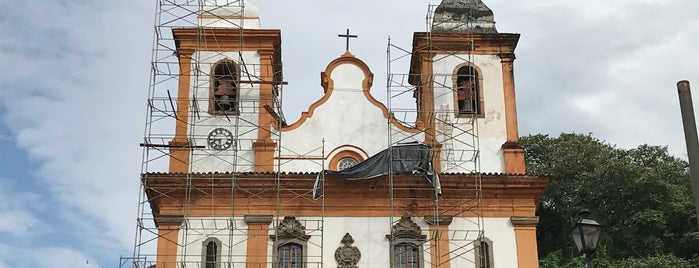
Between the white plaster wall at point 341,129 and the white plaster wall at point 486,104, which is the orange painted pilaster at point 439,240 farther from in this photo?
the white plaster wall at point 341,129

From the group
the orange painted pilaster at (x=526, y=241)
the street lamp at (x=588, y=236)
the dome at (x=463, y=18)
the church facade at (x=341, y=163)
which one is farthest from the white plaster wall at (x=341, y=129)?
the street lamp at (x=588, y=236)

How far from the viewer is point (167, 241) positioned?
2134 cm

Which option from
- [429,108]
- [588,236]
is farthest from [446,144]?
[588,236]

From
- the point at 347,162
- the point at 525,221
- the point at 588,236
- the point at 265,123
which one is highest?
the point at 265,123

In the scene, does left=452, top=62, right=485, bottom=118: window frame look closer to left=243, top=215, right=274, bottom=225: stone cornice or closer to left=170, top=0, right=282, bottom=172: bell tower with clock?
left=170, top=0, right=282, bottom=172: bell tower with clock

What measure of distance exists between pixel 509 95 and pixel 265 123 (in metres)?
6.39

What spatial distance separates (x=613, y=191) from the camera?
36.7m

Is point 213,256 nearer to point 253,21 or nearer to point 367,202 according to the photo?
point 367,202

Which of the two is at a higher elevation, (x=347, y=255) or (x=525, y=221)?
(x=525, y=221)

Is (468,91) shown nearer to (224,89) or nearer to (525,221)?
(525,221)

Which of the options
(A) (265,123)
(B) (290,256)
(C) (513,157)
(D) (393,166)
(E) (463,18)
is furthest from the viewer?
(E) (463,18)

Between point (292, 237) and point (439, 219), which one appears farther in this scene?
point (439, 219)

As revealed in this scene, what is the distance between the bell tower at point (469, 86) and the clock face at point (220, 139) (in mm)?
5008

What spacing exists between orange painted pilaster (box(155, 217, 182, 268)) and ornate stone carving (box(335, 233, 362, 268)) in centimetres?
380
